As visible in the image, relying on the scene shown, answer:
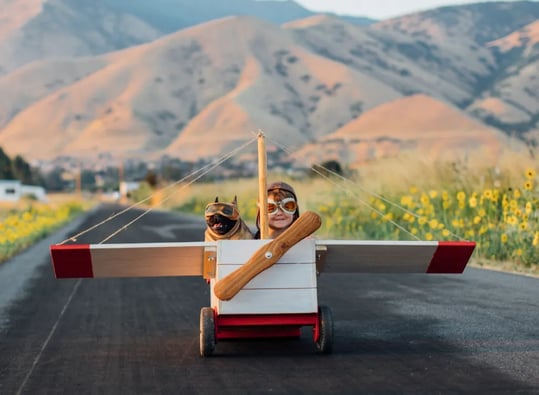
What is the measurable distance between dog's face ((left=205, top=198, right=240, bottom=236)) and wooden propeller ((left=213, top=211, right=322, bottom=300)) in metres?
0.66

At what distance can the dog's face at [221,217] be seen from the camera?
8.79 metres

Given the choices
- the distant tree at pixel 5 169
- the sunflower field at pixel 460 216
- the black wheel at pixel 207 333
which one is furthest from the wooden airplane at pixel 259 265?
the distant tree at pixel 5 169

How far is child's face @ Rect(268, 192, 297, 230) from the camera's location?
360 inches

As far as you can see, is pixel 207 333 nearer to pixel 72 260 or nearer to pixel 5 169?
pixel 72 260

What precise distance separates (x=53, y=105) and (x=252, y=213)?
5436 inches

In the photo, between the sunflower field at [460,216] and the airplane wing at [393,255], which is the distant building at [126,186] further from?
the airplane wing at [393,255]

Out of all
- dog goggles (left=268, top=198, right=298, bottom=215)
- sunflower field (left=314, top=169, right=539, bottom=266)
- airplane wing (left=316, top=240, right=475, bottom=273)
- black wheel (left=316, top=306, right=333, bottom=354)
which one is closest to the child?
dog goggles (left=268, top=198, right=298, bottom=215)

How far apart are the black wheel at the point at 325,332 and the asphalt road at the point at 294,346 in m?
0.10

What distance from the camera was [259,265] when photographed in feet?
26.8

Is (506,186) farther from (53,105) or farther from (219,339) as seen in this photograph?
(53,105)

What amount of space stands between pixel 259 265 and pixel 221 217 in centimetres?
79

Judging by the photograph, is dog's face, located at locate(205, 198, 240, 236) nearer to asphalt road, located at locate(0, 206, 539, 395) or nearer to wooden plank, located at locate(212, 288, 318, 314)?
wooden plank, located at locate(212, 288, 318, 314)

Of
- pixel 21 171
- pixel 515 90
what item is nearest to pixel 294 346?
pixel 21 171

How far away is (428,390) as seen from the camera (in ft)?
22.7
